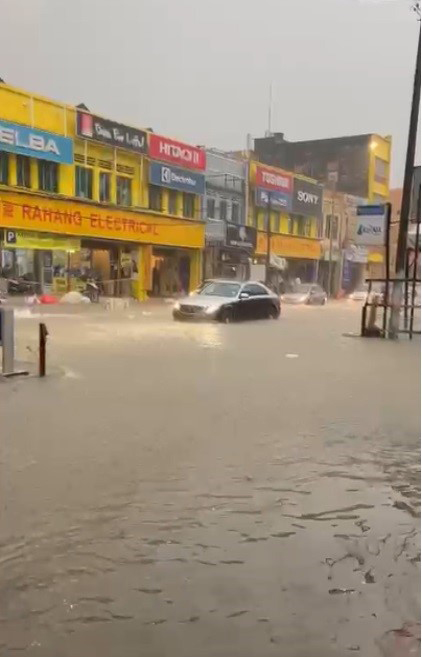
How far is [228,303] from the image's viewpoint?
A: 294 inches

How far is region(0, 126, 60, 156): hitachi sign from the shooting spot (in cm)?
295

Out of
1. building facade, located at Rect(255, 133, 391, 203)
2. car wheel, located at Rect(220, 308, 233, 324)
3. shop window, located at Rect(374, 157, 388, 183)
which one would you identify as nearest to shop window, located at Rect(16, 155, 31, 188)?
building facade, located at Rect(255, 133, 391, 203)

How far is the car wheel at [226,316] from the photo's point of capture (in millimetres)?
7672

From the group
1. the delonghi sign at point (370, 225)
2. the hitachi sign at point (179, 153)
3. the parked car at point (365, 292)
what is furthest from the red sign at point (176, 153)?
the parked car at point (365, 292)

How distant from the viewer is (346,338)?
6977mm

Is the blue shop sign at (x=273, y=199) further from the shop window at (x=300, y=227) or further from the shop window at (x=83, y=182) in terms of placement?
the shop window at (x=83, y=182)

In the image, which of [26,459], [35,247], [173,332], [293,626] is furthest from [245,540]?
[173,332]

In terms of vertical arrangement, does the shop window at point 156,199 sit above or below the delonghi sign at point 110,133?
below

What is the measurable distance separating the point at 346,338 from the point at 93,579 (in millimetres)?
5612

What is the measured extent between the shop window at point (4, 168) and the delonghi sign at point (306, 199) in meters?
1.86

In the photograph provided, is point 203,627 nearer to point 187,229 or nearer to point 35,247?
point 35,247

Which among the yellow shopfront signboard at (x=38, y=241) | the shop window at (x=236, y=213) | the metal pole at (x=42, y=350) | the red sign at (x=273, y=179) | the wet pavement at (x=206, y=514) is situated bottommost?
the wet pavement at (x=206, y=514)

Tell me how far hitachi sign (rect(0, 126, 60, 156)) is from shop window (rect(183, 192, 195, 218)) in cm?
106

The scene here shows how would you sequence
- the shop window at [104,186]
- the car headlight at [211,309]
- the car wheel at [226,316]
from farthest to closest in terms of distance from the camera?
the car wheel at [226,316]
the car headlight at [211,309]
the shop window at [104,186]
